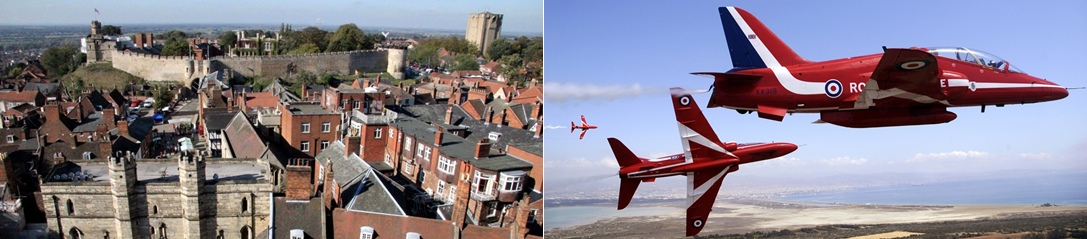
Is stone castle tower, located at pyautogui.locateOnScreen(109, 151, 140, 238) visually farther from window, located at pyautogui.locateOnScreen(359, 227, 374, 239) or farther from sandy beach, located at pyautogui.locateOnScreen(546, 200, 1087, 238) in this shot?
sandy beach, located at pyautogui.locateOnScreen(546, 200, 1087, 238)

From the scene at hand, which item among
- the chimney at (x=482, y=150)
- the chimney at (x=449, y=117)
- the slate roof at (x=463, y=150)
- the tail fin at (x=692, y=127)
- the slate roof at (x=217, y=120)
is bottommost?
the slate roof at (x=217, y=120)

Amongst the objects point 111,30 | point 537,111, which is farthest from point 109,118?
point 111,30

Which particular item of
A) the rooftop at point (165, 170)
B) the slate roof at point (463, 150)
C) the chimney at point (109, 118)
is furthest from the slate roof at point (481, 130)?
the chimney at point (109, 118)

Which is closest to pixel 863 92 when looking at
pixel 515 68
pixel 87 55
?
pixel 515 68

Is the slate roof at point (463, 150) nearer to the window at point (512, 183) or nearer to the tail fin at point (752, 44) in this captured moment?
the window at point (512, 183)

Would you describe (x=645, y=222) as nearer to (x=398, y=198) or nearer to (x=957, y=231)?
(x=398, y=198)

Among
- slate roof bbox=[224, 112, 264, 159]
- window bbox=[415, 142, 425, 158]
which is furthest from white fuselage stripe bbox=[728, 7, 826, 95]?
slate roof bbox=[224, 112, 264, 159]
